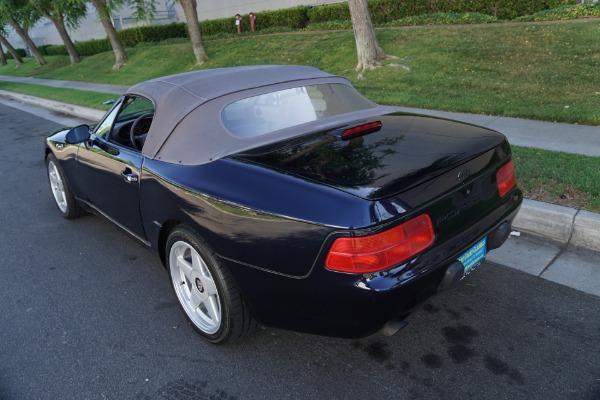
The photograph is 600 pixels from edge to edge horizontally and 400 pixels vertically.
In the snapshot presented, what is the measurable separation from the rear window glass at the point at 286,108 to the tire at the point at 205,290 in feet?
2.45

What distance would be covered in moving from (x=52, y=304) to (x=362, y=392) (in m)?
2.39

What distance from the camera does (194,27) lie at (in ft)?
52.9

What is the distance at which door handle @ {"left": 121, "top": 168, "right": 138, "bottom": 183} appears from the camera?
10.7 ft

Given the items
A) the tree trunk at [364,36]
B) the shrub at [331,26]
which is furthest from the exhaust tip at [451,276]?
the shrub at [331,26]

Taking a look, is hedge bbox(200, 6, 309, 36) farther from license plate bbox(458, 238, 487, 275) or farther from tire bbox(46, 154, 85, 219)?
license plate bbox(458, 238, 487, 275)

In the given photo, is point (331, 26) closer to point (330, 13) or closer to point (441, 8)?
point (330, 13)

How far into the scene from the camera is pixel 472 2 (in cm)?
1430

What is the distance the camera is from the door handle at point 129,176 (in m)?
3.27

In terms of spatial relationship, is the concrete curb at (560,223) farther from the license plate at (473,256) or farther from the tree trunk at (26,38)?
the tree trunk at (26,38)

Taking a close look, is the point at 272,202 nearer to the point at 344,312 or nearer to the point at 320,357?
→ the point at 344,312

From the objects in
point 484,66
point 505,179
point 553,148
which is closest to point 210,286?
point 505,179

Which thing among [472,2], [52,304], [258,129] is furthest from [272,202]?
[472,2]

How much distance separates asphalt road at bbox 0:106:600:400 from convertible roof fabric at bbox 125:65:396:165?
3.76 feet

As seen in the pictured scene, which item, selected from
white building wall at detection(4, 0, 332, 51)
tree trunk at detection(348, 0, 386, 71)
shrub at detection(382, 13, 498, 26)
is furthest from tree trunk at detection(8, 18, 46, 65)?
tree trunk at detection(348, 0, 386, 71)
